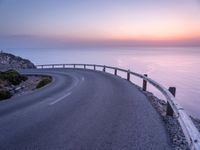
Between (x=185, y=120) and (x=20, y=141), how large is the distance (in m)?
4.14

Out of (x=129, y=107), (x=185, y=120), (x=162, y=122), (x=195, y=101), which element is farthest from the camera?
(x=195, y=101)

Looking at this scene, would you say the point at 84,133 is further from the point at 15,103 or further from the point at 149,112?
the point at 15,103

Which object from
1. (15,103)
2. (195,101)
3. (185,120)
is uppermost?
(185,120)

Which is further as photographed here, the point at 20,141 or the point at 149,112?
the point at 149,112

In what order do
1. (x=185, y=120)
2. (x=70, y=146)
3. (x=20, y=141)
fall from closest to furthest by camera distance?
(x=185, y=120) < (x=70, y=146) < (x=20, y=141)

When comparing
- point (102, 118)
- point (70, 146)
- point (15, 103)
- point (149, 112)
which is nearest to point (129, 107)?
point (149, 112)

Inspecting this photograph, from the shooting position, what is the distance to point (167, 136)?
23.0 ft

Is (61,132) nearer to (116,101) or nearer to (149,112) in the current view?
(149,112)

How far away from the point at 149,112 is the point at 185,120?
4.13 meters

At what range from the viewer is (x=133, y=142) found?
6.45 meters

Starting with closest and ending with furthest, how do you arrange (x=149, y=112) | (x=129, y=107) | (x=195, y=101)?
(x=149, y=112)
(x=129, y=107)
(x=195, y=101)

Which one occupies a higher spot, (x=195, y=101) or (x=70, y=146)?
(x=70, y=146)

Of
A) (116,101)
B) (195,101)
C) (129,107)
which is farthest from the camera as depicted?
(195,101)

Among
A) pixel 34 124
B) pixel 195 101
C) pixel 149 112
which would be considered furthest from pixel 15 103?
pixel 195 101
